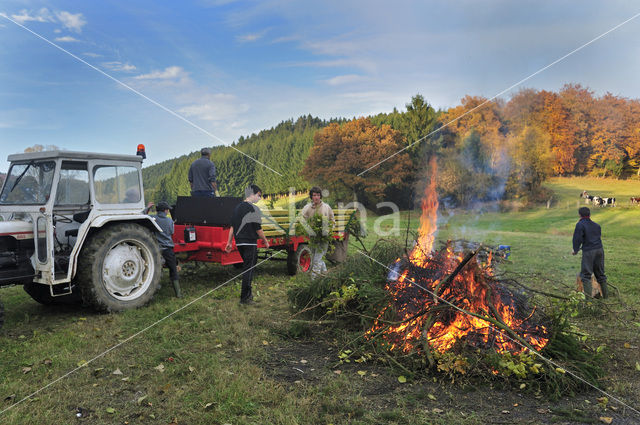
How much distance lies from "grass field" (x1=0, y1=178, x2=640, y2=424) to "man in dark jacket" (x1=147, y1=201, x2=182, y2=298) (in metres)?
0.47

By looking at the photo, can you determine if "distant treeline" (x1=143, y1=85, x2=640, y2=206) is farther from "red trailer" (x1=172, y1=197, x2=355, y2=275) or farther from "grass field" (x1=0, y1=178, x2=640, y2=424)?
"red trailer" (x1=172, y1=197, x2=355, y2=275)

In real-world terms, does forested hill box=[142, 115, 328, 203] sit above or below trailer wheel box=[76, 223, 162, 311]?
above

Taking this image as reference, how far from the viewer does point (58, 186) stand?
6.74 metres

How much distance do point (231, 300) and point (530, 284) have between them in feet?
21.1

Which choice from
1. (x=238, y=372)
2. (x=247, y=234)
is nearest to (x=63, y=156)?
(x=247, y=234)

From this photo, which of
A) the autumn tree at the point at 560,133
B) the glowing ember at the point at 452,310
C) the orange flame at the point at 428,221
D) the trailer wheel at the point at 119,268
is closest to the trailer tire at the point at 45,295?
the trailer wheel at the point at 119,268

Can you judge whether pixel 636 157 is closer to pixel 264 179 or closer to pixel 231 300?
pixel 231 300

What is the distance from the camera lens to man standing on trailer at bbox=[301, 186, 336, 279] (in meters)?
9.20

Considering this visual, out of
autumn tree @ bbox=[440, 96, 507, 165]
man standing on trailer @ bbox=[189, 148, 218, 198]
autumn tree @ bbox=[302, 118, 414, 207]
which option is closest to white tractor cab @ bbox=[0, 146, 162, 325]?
man standing on trailer @ bbox=[189, 148, 218, 198]

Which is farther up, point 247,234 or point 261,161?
point 261,161

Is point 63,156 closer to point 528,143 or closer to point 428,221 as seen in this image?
point 428,221

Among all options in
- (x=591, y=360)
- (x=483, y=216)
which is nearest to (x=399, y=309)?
(x=591, y=360)

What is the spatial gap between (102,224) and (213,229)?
6.77 ft

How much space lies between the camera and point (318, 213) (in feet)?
30.8
